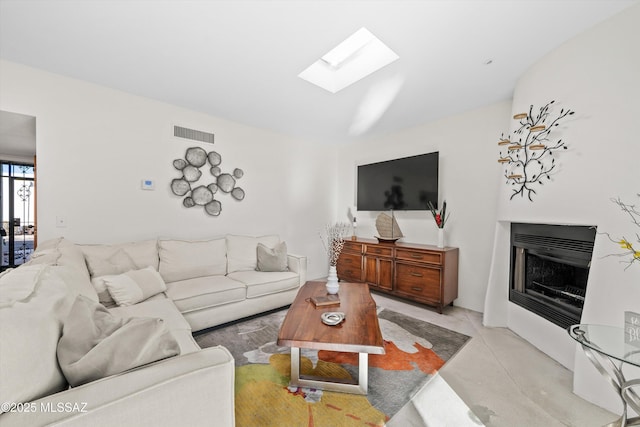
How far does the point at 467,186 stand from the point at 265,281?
281 cm

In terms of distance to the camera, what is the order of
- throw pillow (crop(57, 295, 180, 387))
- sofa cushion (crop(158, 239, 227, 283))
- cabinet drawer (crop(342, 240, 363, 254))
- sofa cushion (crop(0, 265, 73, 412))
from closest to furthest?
sofa cushion (crop(0, 265, 73, 412)) → throw pillow (crop(57, 295, 180, 387)) → sofa cushion (crop(158, 239, 227, 283)) → cabinet drawer (crop(342, 240, 363, 254))

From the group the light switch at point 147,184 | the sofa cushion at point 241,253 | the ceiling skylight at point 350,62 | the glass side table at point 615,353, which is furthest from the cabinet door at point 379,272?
the light switch at point 147,184

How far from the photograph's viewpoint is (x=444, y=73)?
2404mm

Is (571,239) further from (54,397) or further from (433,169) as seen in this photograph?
(54,397)

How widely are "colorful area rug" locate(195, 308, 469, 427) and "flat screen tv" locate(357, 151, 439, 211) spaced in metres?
1.67

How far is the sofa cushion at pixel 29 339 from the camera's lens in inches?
25.9

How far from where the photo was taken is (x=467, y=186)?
10.8 ft

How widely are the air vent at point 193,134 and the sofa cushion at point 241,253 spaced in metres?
1.33

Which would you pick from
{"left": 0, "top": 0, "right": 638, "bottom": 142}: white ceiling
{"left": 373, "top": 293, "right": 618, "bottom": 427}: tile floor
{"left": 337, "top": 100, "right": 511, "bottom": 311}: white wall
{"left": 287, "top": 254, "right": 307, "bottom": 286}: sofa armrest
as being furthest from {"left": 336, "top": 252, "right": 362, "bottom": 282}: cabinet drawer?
{"left": 0, "top": 0, "right": 638, "bottom": 142}: white ceiling

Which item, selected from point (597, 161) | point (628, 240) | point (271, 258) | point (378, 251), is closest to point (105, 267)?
point (271, 258)

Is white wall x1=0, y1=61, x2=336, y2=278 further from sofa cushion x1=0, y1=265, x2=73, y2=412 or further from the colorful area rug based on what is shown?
sofa cushion x1=0, y1=265, x2=73, y2=412

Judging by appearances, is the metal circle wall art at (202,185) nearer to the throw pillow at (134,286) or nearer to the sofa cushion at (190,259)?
the sofa cushion at (190,259)

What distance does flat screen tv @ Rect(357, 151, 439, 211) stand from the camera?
348cm

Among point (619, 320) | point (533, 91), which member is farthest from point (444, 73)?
point (619, 320)
